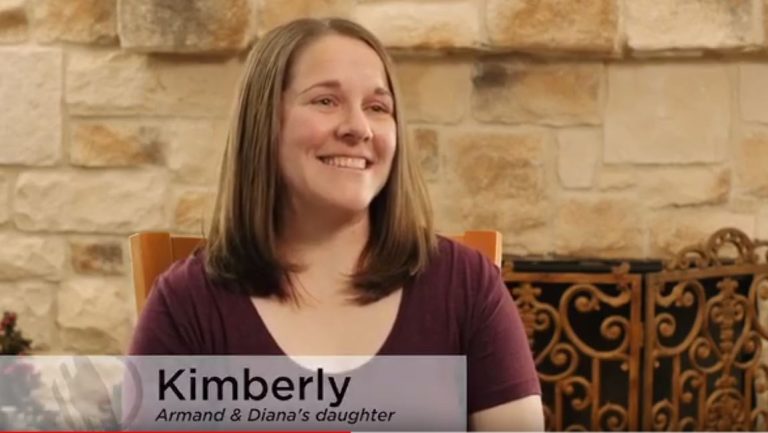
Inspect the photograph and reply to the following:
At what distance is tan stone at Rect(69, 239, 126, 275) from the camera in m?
2.01

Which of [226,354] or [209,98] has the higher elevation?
[209,98]

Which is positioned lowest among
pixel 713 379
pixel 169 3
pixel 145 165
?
pixel 713 379

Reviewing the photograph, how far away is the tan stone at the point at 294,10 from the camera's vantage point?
187 cm

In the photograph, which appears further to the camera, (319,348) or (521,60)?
(521,60)

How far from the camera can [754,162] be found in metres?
1.90

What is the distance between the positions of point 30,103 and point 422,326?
1295 mm

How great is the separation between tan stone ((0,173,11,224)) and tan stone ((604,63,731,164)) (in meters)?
1.23

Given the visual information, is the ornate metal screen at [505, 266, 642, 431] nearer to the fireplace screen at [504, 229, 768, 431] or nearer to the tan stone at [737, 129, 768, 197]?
the fireplace screen at [504, 229, 768, 431]

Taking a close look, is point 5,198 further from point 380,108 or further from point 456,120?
point 380,108

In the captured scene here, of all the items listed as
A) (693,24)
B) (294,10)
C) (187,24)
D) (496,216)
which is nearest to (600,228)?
(496,216)

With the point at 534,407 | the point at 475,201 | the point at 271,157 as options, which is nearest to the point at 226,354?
the point at 271,157

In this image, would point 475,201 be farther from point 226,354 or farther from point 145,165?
point 226,354

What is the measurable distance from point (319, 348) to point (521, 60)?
3.63 feet

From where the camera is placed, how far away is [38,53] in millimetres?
1962
